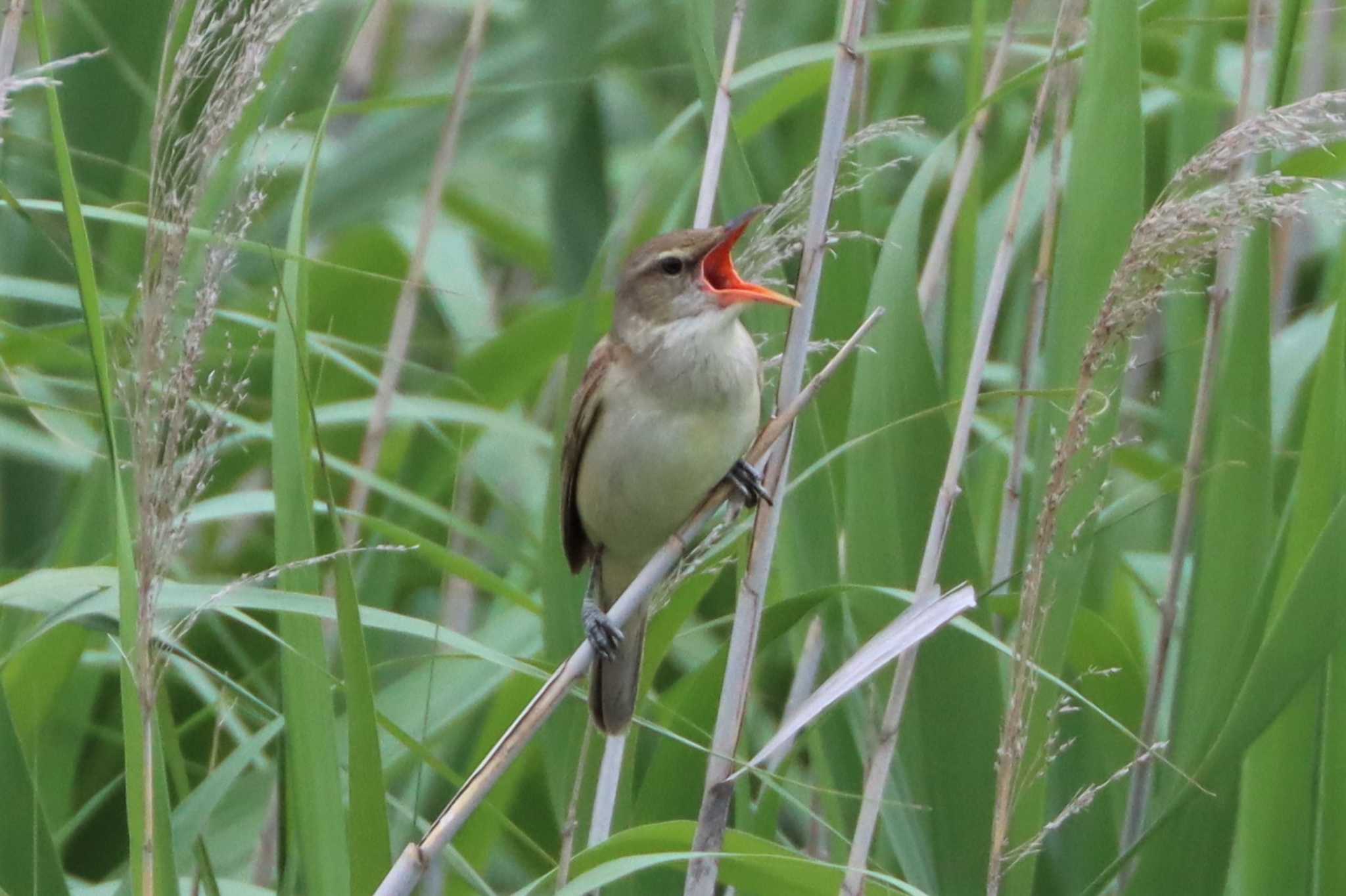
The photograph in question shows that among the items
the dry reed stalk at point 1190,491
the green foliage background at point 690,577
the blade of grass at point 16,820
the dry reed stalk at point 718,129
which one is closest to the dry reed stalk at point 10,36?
the green foliage background at point 690,577

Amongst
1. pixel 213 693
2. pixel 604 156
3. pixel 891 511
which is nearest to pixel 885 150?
pixel 604 156

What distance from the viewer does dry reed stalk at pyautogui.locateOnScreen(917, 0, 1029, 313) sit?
230 cm

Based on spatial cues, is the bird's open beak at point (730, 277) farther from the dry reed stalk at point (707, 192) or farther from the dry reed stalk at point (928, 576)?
the dry reed stalk at point (928, 576)

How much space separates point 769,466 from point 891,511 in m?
0.21

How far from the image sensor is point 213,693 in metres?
2.40

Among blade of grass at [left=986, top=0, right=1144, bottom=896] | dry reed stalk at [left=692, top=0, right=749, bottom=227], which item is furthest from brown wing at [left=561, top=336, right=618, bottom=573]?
blade of grass at [left=986, top=0, right=1144, bottom=896]

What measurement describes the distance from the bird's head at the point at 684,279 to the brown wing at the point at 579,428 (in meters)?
0.09

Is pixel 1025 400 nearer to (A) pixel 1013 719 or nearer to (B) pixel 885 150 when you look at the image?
(A) pixel 1013 719

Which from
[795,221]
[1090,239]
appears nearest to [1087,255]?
[1090,239]

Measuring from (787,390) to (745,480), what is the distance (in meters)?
0.42

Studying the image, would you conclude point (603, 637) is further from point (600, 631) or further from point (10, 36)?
point (10, 36)

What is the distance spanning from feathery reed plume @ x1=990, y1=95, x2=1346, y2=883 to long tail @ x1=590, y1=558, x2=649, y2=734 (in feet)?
1.85

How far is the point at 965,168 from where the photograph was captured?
2348 mm

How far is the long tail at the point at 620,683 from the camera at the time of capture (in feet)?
7.02
